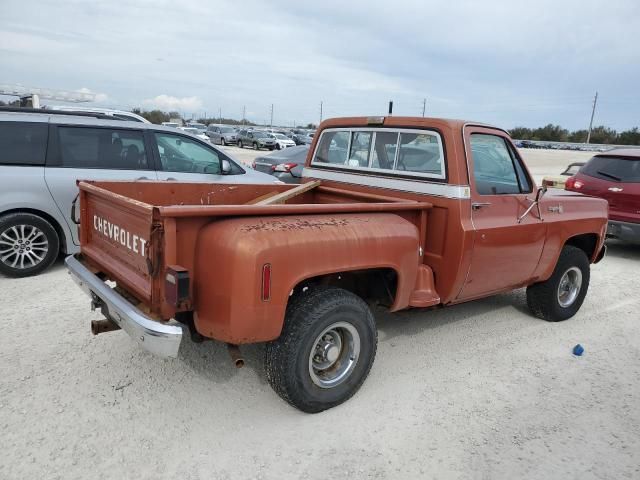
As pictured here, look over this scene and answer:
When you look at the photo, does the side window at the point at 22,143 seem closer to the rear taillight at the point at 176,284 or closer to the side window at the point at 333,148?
the side window at the point at 333,148

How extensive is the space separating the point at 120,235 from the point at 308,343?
4.62 feet

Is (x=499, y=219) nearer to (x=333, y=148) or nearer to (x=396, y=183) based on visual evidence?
(x=396, y=183)

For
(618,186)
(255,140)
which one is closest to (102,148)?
(618,186)

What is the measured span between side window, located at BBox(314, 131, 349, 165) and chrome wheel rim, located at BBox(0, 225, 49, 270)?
3.20 m

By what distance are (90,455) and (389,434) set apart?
1694mm

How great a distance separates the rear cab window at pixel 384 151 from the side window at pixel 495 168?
0.32 metres

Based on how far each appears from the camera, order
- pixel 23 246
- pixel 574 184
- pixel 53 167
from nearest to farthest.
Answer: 1. pixel 23 246
2. pixel 53 167
3. pixel 574 184

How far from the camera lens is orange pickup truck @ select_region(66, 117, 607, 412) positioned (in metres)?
2.72

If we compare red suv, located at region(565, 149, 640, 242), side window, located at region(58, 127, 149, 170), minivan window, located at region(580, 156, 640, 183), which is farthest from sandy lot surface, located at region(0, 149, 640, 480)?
minivan window, located at region(580, 156, 640, 183)

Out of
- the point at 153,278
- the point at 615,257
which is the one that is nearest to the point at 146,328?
the point at 153,278

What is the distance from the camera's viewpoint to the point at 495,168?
13.9ft

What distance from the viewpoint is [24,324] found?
14.3ft

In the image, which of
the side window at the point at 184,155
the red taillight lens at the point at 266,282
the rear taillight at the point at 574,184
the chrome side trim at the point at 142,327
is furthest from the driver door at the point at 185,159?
the rear taillight at the point at 574,184

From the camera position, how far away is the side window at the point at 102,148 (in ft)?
19.1
